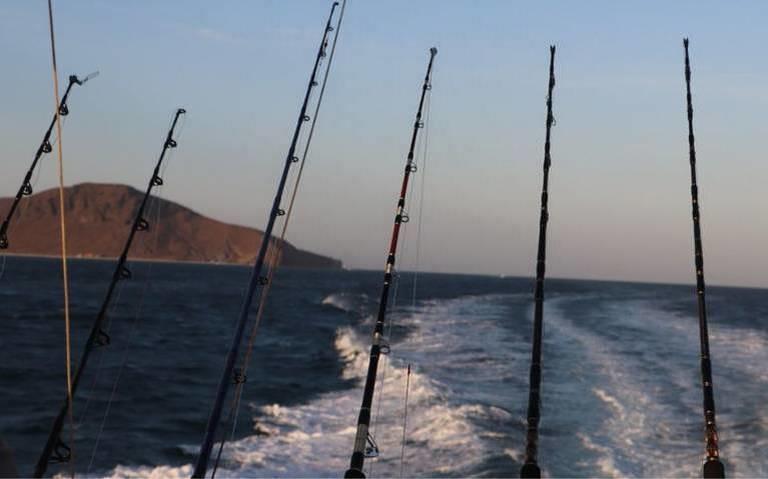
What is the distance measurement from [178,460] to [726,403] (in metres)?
16.1

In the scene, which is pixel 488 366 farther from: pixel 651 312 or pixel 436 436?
pixel 651 312

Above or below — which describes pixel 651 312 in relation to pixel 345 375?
above

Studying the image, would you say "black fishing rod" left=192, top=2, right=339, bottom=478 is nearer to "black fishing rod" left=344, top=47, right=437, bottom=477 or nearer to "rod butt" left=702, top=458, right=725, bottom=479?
"black fishing rod" left=344, top=47, right=437, bottom=477

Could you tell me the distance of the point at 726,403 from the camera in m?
23.5

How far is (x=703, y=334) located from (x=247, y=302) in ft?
15.6

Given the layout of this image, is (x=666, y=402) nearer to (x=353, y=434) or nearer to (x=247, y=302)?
(x=353, y=434)

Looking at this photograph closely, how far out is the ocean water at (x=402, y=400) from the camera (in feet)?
55.1

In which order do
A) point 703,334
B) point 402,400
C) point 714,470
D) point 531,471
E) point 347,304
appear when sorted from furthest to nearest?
point 347,304 → point 402,400 → point 703,334 → point 714,470 → point 531,471

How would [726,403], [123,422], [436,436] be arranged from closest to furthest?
[436,436] → [123,422] → [726,403]

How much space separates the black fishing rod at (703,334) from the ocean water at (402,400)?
8.10 m

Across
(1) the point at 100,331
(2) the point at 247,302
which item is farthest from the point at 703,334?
(1) the point at 100,331

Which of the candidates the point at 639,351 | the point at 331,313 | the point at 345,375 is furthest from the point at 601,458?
the point at 331,313

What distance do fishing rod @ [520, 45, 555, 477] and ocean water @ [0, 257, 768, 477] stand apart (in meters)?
7.51

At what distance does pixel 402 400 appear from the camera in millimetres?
23641
